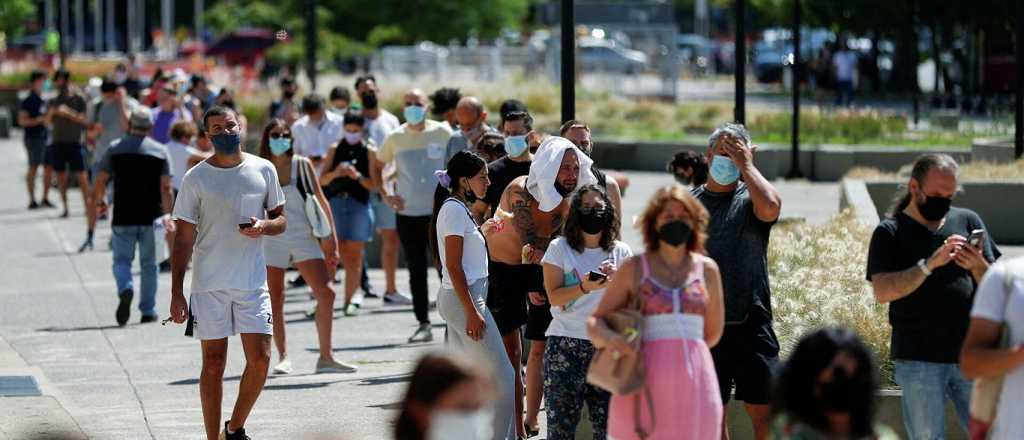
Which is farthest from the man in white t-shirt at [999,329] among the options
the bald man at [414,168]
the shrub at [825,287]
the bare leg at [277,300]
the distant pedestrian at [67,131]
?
the distant pedestrian at [67,131]

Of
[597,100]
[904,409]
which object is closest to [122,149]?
[904,409]

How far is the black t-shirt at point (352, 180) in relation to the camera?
14.4 metres

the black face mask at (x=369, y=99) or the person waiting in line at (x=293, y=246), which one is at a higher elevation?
the black face mask at (x=369, y=99)

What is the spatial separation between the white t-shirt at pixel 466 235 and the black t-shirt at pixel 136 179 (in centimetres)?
591

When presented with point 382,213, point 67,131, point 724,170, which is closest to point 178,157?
point 382,213

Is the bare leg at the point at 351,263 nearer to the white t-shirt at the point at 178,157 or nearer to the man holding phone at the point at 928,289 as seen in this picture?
the white t-shirt at the point at 178,157

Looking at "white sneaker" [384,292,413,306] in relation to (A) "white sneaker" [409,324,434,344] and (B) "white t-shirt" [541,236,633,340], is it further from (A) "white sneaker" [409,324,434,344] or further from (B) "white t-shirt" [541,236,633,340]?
(B) "white t-shirt" [541,236,633,340]

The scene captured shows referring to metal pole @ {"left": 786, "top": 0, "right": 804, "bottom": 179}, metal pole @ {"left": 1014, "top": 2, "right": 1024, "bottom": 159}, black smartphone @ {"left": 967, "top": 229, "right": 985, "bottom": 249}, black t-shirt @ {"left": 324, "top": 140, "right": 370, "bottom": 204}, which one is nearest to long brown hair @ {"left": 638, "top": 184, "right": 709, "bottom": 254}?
black smartphone @ {"left": 967, "top": 229, "right": 985, "bottom": 249}

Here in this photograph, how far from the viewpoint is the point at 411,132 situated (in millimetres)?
13883

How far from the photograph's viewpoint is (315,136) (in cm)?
1543

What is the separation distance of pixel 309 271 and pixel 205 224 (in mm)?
2513

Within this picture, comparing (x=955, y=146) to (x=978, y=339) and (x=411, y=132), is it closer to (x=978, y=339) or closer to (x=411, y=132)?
(x=411, y=132)

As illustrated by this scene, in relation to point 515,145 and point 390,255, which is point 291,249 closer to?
point 515,145

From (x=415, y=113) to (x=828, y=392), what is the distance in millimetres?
8874
